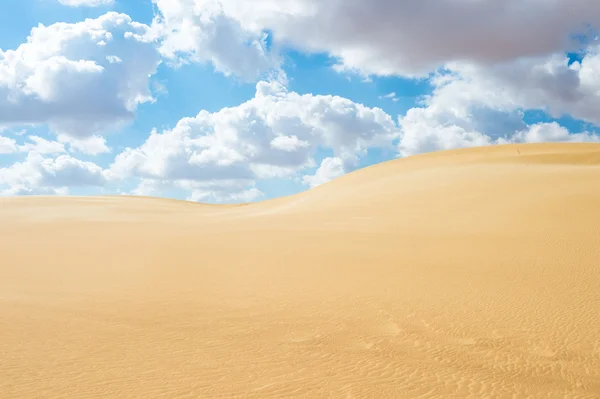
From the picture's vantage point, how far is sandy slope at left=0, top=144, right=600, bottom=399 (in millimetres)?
5805

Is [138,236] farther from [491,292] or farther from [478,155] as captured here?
[478,155]

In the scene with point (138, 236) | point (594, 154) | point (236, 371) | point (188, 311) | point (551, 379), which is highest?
point (594, 154)

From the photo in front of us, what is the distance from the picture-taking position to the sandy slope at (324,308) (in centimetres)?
580

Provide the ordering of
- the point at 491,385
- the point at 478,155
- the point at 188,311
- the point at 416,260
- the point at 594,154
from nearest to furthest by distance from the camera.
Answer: the point at 491,385, the point at 188,311, the point at 416,260, the point at 594,154, the point at 478,155

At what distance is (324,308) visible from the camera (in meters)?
8.59

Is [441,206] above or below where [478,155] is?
below

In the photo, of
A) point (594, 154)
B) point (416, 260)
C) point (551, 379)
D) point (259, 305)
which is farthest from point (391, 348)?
point (594, 154)

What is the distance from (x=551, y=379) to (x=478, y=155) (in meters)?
33.3

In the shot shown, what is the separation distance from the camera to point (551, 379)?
5820 millimetres

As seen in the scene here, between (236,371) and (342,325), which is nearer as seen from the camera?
(236,371)

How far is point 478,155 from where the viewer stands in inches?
1462

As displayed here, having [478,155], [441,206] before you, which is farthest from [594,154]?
[441,206]

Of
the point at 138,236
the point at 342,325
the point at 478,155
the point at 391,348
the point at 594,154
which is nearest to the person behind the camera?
the point at 391,348

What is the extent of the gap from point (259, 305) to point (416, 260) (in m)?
4.41
